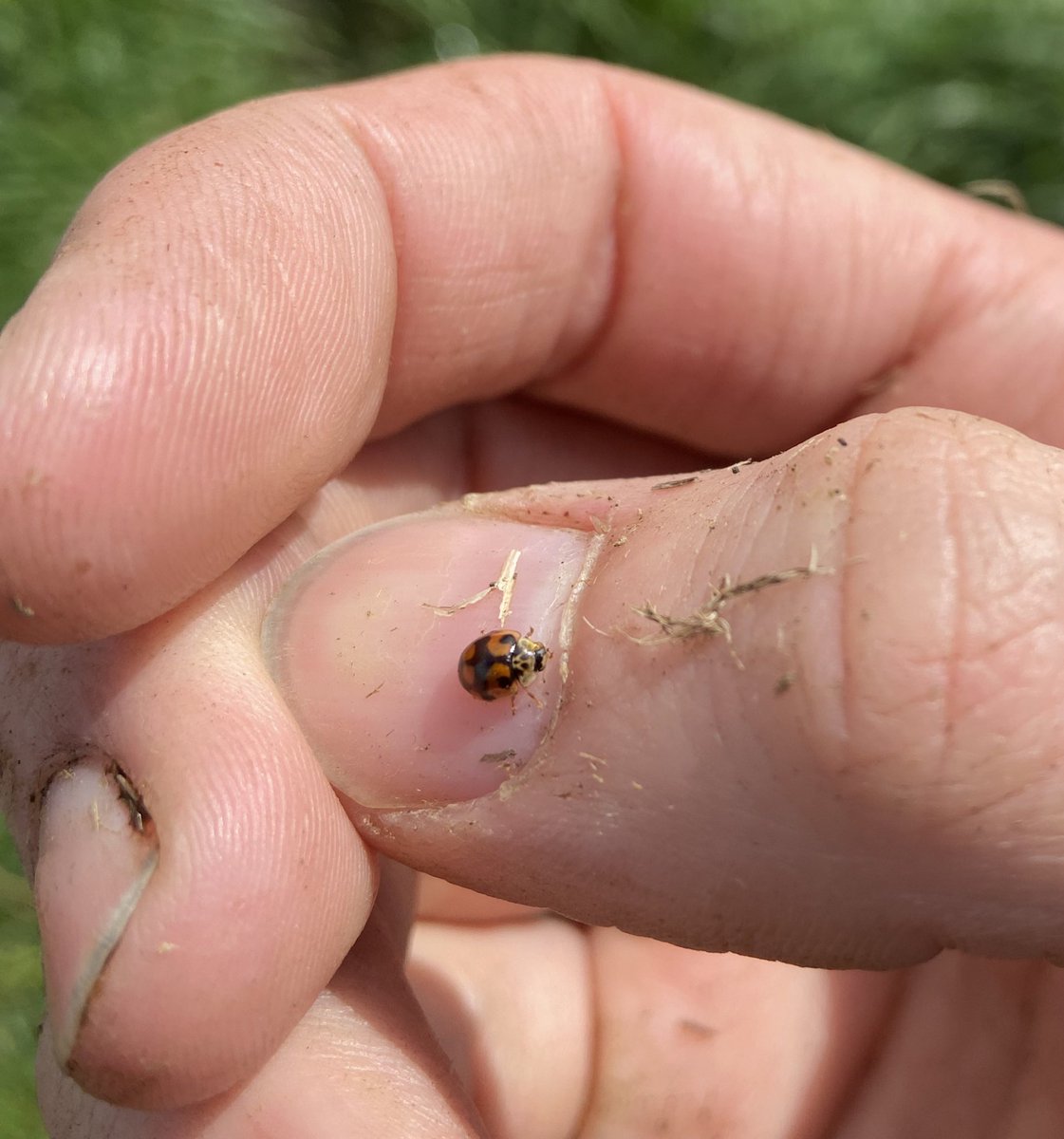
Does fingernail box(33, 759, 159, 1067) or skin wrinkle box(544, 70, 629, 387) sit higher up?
skin wrinkle box(544, 70, 629, 387)

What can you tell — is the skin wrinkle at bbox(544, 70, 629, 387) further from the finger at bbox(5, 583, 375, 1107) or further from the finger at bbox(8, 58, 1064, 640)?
the finger at bbox(5, 583, 375, 1107)

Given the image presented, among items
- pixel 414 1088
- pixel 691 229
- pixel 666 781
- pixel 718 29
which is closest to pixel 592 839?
pixel 666 781

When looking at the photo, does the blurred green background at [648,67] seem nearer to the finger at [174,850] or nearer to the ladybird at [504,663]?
the finger at [174,850]

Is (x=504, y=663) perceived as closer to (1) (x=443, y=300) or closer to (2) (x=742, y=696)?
(2) (x=742, y=696)

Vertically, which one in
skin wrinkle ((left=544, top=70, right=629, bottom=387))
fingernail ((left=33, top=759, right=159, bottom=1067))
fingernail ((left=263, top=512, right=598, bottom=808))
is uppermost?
skin wrinkle ((left=544, top=70, right=629, bottom=387))

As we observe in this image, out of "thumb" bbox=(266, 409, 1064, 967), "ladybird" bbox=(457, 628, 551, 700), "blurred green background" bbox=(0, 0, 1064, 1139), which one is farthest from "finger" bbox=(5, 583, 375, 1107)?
"blurred green background" bbox=(0, 0, 1064, 1139)

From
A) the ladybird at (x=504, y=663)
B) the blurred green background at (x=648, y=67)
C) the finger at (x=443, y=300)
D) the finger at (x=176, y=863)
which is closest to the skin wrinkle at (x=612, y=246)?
the finger at (x=443, y=300)

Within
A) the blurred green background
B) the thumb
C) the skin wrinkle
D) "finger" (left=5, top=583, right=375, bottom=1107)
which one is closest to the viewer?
the thumb
